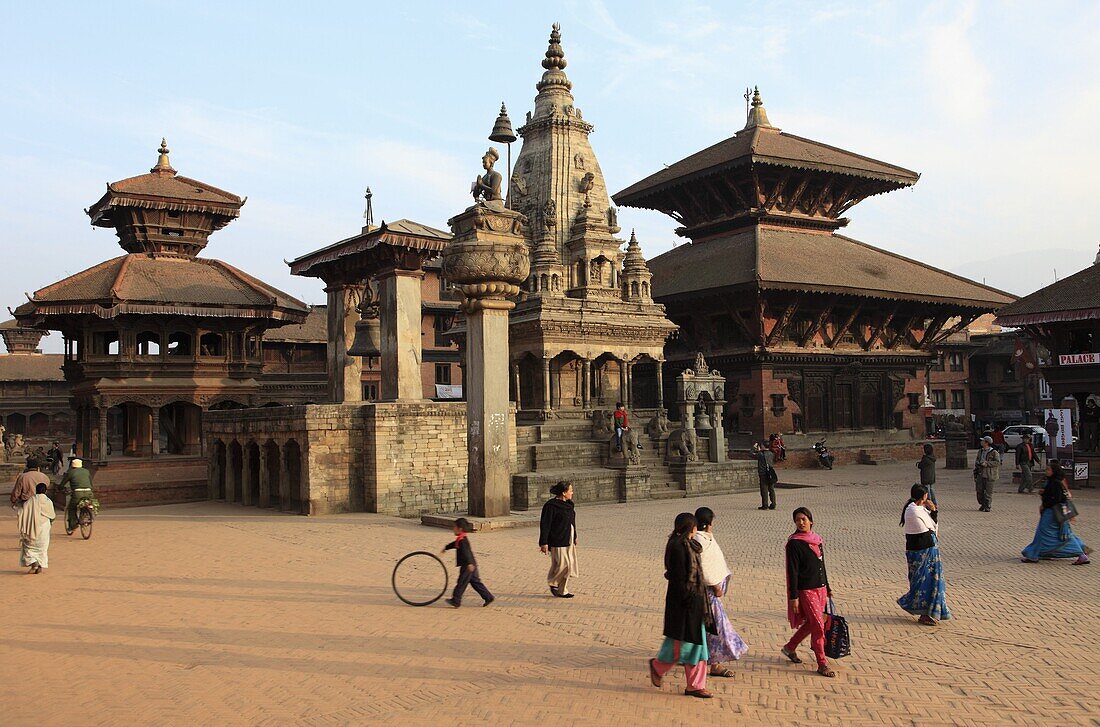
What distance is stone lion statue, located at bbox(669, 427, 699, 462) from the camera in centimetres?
2770

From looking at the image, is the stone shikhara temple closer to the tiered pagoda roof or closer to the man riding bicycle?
the tiered pagoda roof

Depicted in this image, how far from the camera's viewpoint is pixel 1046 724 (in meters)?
6.80

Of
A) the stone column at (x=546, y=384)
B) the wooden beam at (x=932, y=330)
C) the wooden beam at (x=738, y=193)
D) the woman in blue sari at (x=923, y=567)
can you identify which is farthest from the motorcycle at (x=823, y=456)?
the woman in blue sari at (x=923, y=567)

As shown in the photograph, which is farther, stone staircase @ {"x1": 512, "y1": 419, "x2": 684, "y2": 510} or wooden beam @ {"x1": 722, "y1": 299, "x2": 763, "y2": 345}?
wooden beam @ {"x1": 722, "y1": 299, "x2": 763, "y2": 345}

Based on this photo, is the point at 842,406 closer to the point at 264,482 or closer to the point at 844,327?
the point at 844,327

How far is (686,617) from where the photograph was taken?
7.43 m

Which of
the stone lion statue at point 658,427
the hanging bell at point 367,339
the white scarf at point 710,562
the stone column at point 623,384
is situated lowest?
the white scarf at point 710,562

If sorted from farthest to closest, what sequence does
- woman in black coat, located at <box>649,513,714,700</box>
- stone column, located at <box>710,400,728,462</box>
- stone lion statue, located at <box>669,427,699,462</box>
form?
stone column, located at <box>710,400,728,462</box>, stone lion statue, located at <box>669,427,699,462</box>, woman in black coat, located at <box>649,513,714,700</box>

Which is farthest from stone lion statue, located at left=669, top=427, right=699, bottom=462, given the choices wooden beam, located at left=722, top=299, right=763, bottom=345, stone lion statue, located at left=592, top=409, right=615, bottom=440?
wooden beam, located at left=722, top=299, right=763, bottom=345

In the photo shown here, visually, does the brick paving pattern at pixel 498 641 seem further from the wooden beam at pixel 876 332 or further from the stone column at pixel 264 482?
the wooden beam at pixel 876 332

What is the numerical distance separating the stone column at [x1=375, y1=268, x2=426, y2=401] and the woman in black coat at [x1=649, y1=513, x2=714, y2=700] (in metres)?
16.1

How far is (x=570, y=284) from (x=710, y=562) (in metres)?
30.1

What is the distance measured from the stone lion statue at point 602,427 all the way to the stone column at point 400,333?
27.5ft

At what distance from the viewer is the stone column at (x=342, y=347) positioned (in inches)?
1004
